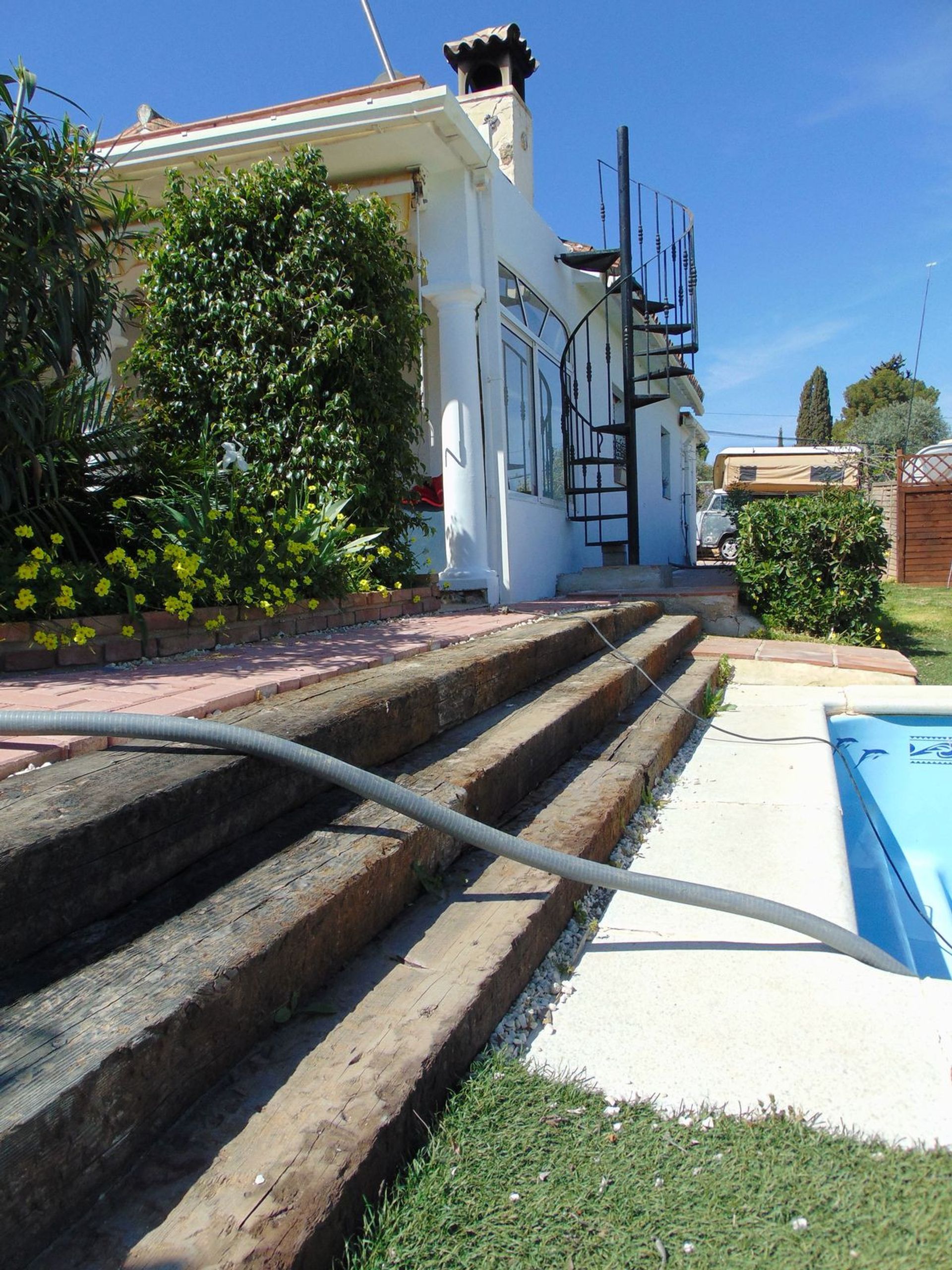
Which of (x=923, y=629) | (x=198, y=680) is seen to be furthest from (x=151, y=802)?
(x=923, y=629)

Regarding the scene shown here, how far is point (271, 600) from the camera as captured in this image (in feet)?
13.7

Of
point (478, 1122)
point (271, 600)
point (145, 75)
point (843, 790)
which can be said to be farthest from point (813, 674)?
point (145, 75)

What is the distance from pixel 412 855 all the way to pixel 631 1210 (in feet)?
3.05

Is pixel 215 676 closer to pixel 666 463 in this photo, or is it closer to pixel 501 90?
pixel 501 90

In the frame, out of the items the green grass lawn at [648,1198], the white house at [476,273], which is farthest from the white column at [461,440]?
the green grass lawn at [648,1198]

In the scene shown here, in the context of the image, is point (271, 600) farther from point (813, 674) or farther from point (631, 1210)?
point (813, 674)

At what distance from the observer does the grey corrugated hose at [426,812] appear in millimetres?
1854

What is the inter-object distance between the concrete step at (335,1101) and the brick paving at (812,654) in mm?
4652

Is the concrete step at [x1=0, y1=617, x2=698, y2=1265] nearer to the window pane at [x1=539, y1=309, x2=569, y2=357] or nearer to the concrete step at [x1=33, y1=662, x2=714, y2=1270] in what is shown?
the concrete step at [x1=33, y1=662, x2=714, y2=1270]

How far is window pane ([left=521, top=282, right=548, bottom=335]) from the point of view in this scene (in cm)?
763

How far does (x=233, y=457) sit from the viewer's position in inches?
213

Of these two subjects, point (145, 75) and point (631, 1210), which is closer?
point (631, 1210)

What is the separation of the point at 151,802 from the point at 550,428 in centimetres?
716

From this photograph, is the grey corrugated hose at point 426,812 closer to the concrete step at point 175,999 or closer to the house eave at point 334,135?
the concrete step at point 175,999
